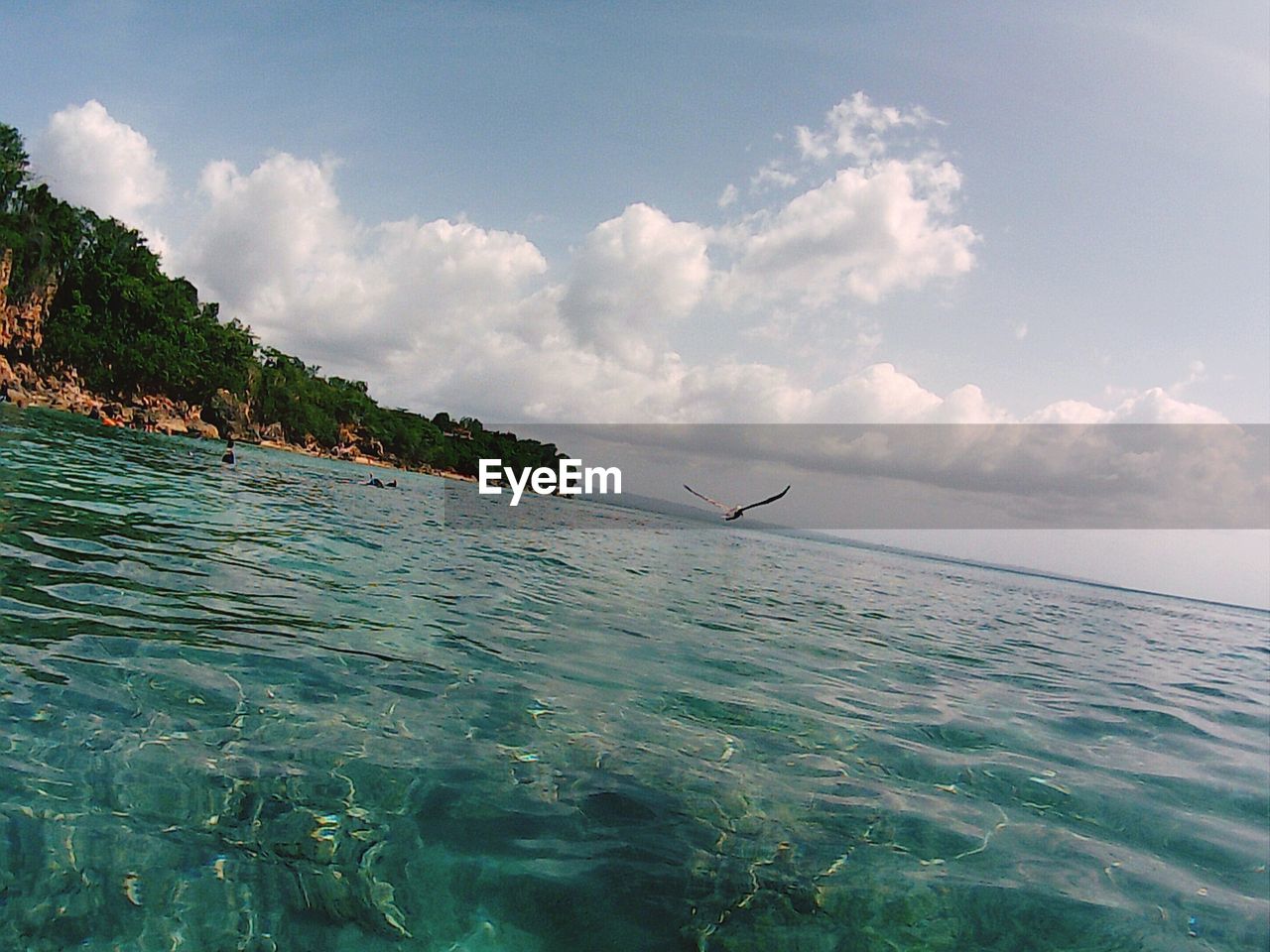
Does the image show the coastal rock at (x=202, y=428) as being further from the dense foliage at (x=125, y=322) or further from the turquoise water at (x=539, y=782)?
the turquoise water at (x=539, y=782)

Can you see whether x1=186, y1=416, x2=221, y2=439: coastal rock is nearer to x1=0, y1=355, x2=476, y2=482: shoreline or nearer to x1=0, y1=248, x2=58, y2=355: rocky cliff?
x1=0, y1=355, x2=476, y2=482: shoreline

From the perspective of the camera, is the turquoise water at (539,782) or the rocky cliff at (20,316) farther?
the rocky cliff at (20,316)

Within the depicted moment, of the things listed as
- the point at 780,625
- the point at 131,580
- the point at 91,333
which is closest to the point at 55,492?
the point at 131,580

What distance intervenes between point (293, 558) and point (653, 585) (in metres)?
11.5

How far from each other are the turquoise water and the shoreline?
73.5m

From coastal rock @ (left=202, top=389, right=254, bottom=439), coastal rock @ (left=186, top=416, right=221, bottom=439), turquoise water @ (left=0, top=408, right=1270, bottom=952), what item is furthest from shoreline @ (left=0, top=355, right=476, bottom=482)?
turquoise water @ (left=0, top=408, right=1270, bottom=952)

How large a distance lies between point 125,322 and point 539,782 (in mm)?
114990

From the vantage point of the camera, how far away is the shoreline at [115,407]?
71.8 meters

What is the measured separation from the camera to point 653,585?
23891mm

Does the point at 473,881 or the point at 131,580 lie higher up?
the point at 131,580

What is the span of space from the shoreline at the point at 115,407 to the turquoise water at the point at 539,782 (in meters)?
73.5

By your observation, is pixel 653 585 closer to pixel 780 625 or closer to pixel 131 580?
pixel 780 625

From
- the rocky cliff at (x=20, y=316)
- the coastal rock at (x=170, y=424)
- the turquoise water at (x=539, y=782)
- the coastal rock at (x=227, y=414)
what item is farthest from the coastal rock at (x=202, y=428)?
the turquoise water at (x=539, y=782)

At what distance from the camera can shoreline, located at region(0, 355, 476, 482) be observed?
2827 inches
